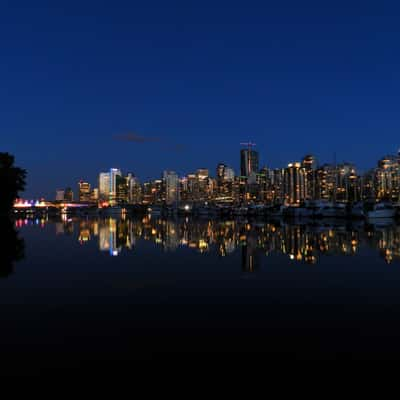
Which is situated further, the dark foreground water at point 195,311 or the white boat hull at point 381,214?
the white boat hull at point 381,214

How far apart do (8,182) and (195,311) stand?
319 feet

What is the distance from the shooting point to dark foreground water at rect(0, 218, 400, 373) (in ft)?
29.9

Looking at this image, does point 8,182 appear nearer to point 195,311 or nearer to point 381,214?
point 381,214

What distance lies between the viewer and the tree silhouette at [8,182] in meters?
98.1

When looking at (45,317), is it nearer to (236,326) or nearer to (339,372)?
(236,326)

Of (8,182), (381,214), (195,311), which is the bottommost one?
(195,311)

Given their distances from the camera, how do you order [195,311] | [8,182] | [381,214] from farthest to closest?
[8,182], [381,214], [195,311]

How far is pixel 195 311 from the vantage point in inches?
503

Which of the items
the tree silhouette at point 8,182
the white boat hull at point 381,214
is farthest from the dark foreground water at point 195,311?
the tree silhouette at point 8,182

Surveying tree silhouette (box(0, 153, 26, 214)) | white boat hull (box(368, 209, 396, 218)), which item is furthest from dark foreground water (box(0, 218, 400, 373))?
tree silhouette (box(0, 153, 26, 214))

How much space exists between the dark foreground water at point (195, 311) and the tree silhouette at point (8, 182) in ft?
271

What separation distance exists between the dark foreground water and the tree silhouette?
8249cm

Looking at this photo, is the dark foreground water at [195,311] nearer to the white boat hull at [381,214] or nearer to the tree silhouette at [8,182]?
the white boat hull at [381,214]

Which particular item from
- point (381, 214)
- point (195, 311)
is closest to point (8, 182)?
point (381, 214)
